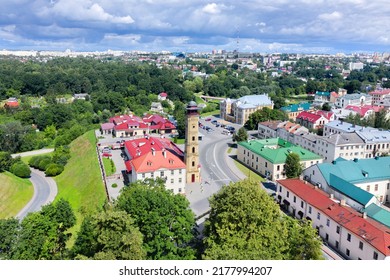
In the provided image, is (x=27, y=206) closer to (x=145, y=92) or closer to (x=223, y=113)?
(x=223, y=113)

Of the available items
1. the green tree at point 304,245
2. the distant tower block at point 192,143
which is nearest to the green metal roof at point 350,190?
the green tree at point 304,245

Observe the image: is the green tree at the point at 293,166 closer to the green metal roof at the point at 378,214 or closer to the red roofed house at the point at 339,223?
the red roofed house at the point at 339,223

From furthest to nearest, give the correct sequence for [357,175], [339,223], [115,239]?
[357,175] → [339,223] → [115,239]

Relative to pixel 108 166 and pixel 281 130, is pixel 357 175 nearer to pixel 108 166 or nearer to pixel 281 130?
pixel 281 130

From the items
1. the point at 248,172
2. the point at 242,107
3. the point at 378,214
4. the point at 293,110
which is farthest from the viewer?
the point at 293,110

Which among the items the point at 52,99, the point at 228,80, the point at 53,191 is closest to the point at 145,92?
the point at 52,99

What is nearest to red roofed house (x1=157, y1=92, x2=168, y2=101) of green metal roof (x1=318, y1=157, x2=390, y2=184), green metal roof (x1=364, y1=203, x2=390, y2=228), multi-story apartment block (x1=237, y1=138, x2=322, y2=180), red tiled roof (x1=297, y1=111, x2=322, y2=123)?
red tiled roof (x1=297, y1=111, x2=322, y2=123)

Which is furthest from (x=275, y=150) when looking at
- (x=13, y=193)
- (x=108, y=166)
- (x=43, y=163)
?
(x=43, y=163)

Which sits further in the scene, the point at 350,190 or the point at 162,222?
the point at 350,190
